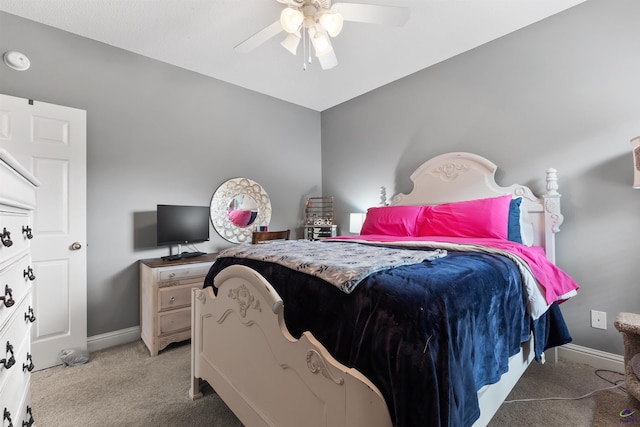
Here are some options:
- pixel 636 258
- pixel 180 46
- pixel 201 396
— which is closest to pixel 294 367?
pixel 201 396

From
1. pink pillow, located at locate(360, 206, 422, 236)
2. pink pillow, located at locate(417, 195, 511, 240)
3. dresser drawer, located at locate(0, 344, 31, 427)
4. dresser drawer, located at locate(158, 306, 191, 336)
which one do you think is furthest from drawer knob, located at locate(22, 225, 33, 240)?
pink pillow, located at locate(417, 195, 511, 240)

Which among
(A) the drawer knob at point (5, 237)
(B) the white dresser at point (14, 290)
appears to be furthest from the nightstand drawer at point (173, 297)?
(A) the drawer knob at point (5, 237)

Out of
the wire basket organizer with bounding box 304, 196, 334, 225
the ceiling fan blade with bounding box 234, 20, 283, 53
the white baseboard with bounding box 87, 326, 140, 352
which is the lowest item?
the white baseboard with bounding box 87, 326, 140, 352

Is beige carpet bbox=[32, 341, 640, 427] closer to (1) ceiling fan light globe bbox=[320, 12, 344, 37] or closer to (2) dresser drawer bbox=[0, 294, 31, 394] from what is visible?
(2) dresser drawer bbox=[0, 294, 31, 394]

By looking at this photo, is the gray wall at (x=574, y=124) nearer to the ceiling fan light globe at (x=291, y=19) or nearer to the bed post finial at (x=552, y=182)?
the bed post finial at (x=552, y=182)

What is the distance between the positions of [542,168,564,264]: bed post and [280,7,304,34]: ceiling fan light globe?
211 centimetres

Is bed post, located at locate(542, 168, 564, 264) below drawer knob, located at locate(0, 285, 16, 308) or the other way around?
the other way around

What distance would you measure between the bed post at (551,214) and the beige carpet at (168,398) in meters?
0.86

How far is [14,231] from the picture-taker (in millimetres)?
986

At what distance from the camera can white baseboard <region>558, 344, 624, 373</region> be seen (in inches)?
77.7

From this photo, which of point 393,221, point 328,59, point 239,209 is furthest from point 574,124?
point 239,209

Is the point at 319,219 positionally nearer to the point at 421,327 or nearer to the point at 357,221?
the point at 357,221

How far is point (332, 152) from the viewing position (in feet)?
13.4

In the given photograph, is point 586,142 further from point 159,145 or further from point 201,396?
point 159,145
